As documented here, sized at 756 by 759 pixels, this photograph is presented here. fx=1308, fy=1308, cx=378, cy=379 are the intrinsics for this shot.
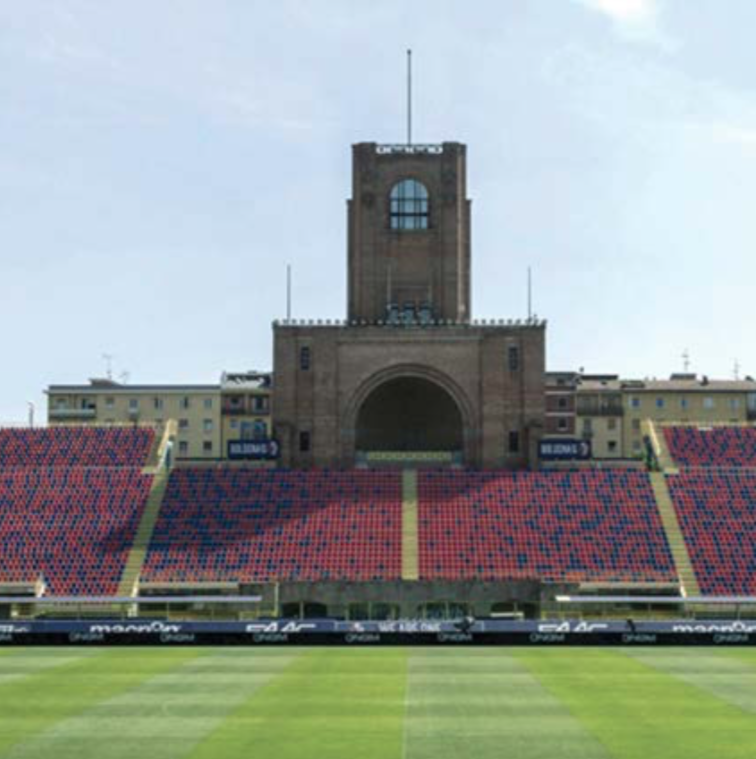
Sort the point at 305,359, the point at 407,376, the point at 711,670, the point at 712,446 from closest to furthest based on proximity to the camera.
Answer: the point at 711,670
the point at 712,446
the point at 407,376
the point at 305,359

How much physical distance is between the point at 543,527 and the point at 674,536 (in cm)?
796

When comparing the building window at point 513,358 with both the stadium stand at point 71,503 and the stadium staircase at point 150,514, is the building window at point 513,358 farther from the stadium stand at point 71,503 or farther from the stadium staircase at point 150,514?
the stadium stand at point 71,503

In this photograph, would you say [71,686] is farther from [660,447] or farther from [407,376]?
[660,447]

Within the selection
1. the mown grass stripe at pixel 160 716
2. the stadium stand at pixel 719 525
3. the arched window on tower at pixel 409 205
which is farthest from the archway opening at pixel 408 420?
the mown grass stripe at pixel 160 716

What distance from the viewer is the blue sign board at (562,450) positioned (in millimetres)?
90000

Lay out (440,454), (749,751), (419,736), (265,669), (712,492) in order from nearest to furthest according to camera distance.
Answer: (749,751) < (419,736) < (265,669) < (712,492) < (440,454)

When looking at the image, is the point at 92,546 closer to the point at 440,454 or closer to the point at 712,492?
the point at 440,454

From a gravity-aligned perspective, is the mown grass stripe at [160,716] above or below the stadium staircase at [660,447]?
below

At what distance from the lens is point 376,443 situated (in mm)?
96500

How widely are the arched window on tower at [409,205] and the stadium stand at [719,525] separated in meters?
26.0

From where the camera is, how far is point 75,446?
92.6 meters

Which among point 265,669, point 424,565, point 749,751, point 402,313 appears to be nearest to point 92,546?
point 424,565

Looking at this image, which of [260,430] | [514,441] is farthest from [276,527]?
[260,430]

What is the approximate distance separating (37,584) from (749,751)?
53238 millimetres
